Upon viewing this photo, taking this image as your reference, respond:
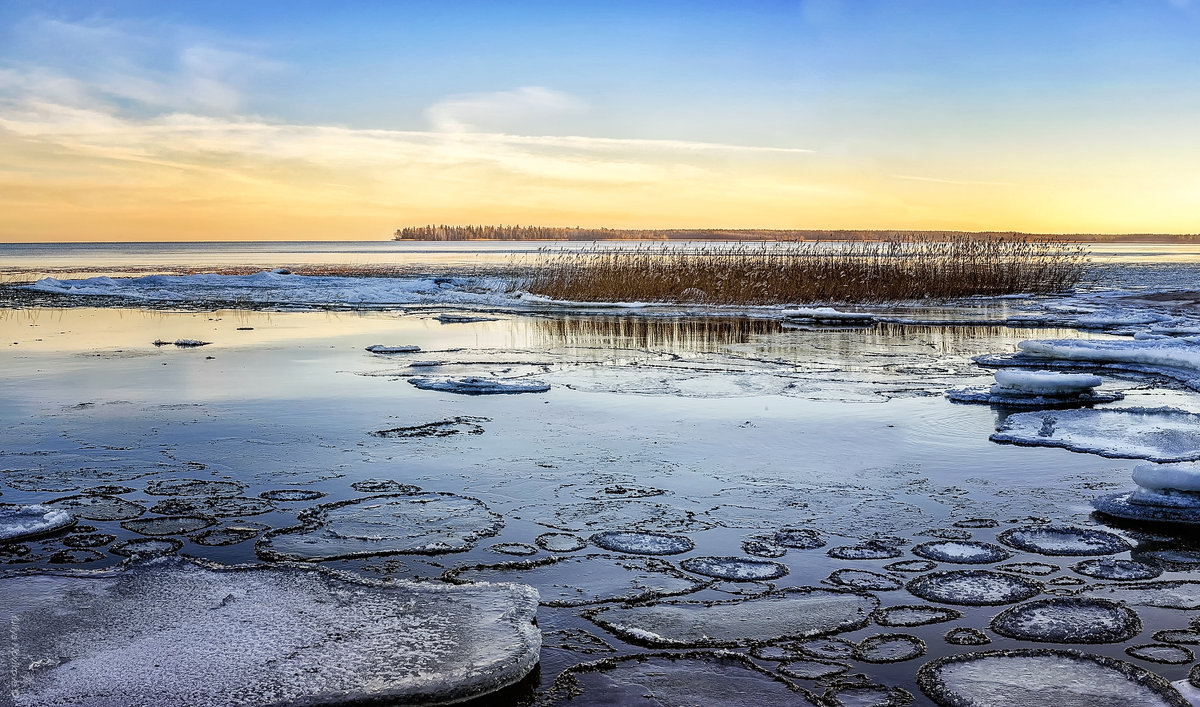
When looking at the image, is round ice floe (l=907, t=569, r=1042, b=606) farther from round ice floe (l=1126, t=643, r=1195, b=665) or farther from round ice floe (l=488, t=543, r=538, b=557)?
round ice floe (l=488, t=543, r=538, b=557)

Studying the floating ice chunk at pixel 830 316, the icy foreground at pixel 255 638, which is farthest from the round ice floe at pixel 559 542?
the floating ice chunk at pixel 830 316

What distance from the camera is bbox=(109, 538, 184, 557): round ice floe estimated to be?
3895 millimetres

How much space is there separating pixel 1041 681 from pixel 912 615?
0.52 meters

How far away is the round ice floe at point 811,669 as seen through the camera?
111 inches

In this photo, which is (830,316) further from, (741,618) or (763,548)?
(741,618)

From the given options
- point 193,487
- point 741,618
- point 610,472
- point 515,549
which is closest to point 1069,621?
point 741,618

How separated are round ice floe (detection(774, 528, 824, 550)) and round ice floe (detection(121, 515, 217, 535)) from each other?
2.57 metres

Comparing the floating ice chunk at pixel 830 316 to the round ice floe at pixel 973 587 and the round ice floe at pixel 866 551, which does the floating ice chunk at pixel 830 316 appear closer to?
the round ice floe at pixel 866 551

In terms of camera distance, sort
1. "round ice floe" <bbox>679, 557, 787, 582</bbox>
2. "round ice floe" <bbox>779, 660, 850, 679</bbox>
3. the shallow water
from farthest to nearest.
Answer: "round ice floe" <bbox>679, 557, 787, 582</bbox>, the shallow water, "round ice floe" <bbox>779, 660, 850, 679</bbox>

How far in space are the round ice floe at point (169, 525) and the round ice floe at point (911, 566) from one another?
9.78 ft

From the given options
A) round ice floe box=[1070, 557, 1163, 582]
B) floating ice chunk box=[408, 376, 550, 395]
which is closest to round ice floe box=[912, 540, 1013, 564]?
round ice floe box=[1070, 557, 1163, 582]

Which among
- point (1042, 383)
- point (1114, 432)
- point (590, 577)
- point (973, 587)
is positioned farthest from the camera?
point (1042, 383)

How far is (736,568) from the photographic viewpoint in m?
3.72

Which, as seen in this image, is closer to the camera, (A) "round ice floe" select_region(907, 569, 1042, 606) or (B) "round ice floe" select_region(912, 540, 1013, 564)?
(A) "round ice floe" select_region(907, 569, 1042, 606)
